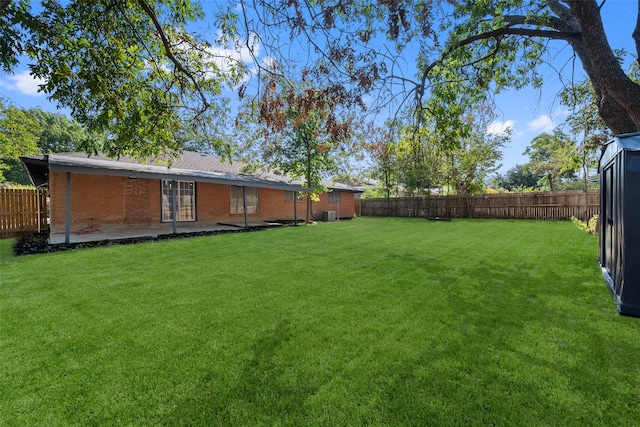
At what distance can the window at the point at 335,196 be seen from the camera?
21.8 m

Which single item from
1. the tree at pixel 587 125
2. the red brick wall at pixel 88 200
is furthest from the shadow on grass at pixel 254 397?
the red brick wall at pixel 88 200

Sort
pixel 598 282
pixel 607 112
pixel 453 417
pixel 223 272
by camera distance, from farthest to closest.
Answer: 1. pixel 223 272
2. pixel 607 112
3. pixel 598 282
4. pixel 453 417

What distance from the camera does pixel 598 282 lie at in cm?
486

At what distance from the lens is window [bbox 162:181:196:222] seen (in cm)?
1279

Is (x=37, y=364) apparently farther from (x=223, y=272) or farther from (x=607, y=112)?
(x=607, y=112)

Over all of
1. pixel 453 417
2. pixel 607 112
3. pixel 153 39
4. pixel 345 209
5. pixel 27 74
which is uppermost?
pixel 153 39

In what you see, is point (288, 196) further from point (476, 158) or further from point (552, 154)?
point (552, 154)

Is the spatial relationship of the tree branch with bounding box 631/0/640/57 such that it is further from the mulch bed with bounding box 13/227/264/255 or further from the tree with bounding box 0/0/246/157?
the mulch bed with bounding box 13/227/264/255

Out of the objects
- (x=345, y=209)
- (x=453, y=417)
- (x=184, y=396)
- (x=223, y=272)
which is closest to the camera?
(x=453, y=417)

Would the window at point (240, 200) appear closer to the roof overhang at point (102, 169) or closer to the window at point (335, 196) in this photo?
the roof overhang at point (102, 169)

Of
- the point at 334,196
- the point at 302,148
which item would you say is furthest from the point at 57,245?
the point at 334,196

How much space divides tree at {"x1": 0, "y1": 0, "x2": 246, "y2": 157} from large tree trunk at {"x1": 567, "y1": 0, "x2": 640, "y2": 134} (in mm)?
5874

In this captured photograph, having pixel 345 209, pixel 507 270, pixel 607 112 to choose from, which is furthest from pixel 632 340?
pixel 345 209

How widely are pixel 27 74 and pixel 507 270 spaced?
29.3 ft
